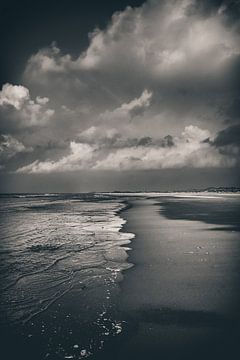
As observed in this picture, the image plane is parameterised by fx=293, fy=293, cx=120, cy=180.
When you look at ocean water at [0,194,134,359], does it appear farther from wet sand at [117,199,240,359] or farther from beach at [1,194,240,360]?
wet sand at [117,199,240,359]

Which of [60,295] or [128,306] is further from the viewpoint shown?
[60,295]

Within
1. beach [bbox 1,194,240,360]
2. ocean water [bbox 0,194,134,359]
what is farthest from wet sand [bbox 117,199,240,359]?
ocean water [bbox 0,194,134,359]

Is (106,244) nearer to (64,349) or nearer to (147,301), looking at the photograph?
(147,301)

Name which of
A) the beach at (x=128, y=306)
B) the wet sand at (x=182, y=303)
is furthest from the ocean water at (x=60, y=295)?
the wet sand at (x=182, y=303)

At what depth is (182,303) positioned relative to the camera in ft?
21.1

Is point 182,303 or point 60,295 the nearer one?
point 182,303

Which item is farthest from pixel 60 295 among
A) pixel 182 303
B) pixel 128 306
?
pixel 182 303

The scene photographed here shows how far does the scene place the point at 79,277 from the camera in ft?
28.3

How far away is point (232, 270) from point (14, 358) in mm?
6664

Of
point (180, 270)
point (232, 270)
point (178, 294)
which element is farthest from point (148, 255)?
point (178, 294)

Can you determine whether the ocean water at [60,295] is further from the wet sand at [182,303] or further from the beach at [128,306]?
the wet sand at [182,303]

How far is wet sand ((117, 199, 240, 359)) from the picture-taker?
4.69m

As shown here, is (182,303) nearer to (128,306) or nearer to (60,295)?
(128,306)

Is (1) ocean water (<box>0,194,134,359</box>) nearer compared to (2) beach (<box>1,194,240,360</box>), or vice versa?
(2) beach (<box>1,194,240,360</box>)
